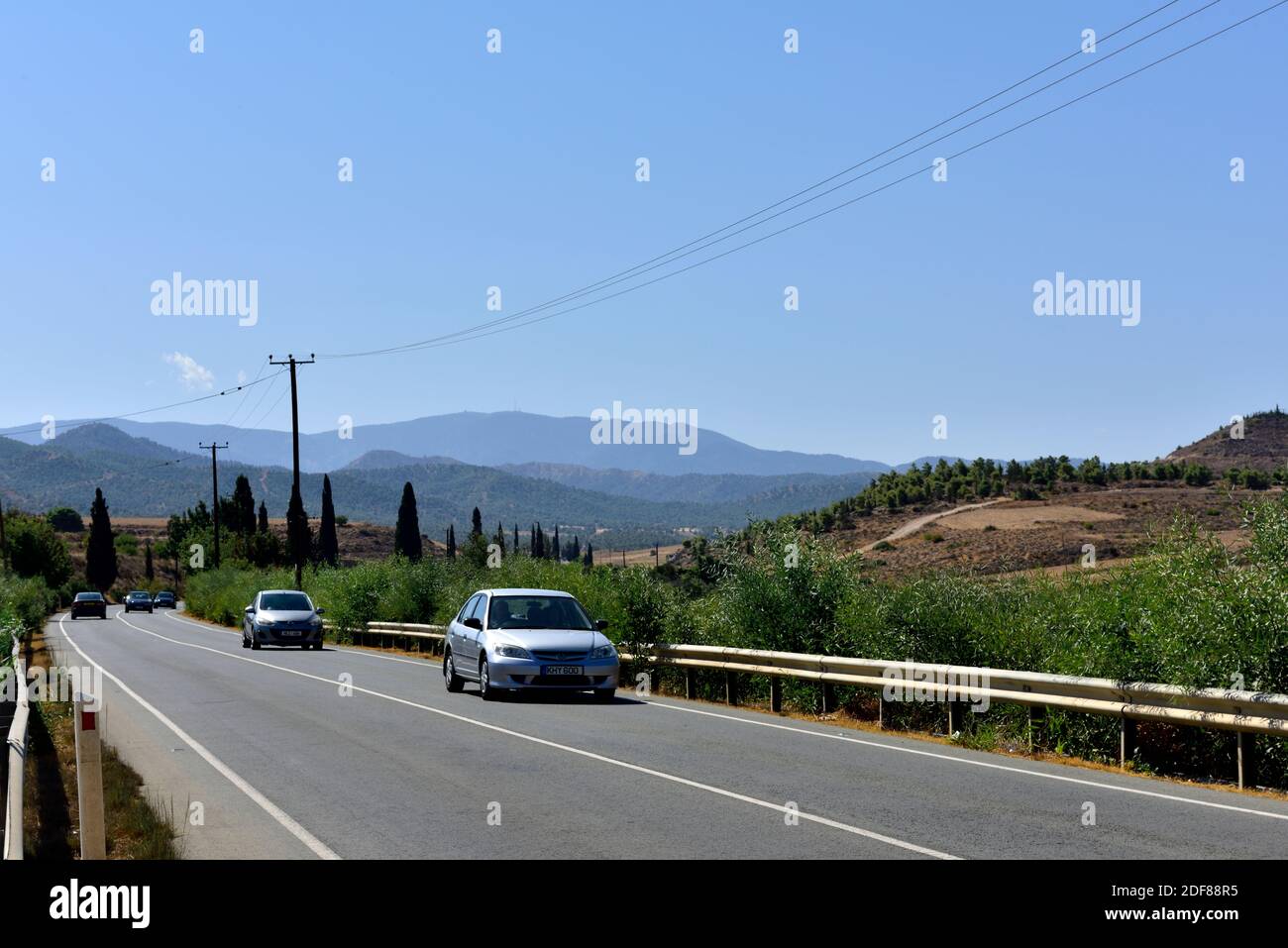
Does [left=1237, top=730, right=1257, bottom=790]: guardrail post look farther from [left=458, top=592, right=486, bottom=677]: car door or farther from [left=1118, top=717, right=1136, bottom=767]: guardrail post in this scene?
→ [left=458, top=592, right=486, bottom=677]: car door

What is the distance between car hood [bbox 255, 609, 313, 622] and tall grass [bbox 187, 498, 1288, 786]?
11621 millimetres

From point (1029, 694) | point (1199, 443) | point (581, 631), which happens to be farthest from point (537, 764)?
point (1199, 443)

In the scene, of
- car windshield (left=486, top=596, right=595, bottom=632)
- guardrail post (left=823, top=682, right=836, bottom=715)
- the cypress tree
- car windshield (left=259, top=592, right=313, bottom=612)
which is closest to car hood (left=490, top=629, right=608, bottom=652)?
car windshield (left=486, top=596, right=595, bottom=632)

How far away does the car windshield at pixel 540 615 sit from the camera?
21.5 metres

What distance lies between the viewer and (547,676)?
66.2 ft

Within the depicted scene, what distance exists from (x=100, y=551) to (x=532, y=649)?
5053 inches

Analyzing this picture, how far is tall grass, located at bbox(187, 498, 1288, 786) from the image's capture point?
12.8m

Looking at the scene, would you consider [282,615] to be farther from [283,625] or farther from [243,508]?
[243,508]

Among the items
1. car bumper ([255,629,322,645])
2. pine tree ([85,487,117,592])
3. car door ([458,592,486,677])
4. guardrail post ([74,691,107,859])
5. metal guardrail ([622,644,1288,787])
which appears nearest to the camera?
guardrail post ([74,691,107,859])

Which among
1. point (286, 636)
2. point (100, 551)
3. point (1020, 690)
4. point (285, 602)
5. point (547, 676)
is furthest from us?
point (100, 551)

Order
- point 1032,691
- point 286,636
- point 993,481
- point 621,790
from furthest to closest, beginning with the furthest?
point 993,481
point 286,636
point 1032,691
point 621,790

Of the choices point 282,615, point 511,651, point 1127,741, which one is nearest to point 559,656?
point 511,651
